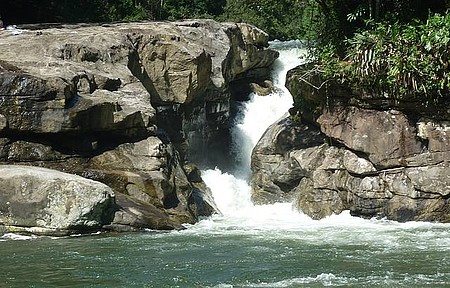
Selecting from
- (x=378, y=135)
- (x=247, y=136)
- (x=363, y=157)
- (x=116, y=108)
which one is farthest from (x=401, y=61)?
(x=247, y=136)

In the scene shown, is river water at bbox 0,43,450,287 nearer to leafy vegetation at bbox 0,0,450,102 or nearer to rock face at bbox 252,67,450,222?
rock face at bbox 252,67,450,222

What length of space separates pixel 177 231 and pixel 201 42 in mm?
9178

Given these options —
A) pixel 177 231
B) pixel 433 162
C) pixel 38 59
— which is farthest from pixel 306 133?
pixel 38 59

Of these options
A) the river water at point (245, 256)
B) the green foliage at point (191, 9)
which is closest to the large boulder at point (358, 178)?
the river water at point (245, 256)

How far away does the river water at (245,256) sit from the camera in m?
9.95

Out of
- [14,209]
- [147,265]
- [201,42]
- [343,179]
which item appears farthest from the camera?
[201,42]

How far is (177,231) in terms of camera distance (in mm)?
14883

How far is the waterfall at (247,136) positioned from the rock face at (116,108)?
100 centimetres

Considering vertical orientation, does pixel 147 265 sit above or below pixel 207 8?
below

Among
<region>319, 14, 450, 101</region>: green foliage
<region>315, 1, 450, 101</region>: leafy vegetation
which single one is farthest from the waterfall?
<region>319, 14, 450, 101</region>: green foliage

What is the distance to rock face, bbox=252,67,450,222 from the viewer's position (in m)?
16.6

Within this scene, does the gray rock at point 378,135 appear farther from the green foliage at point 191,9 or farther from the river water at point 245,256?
the green foliage at point 191,9

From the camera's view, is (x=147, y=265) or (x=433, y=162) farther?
(x=433, y=162)

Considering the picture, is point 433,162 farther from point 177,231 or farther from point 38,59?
point 38,59
